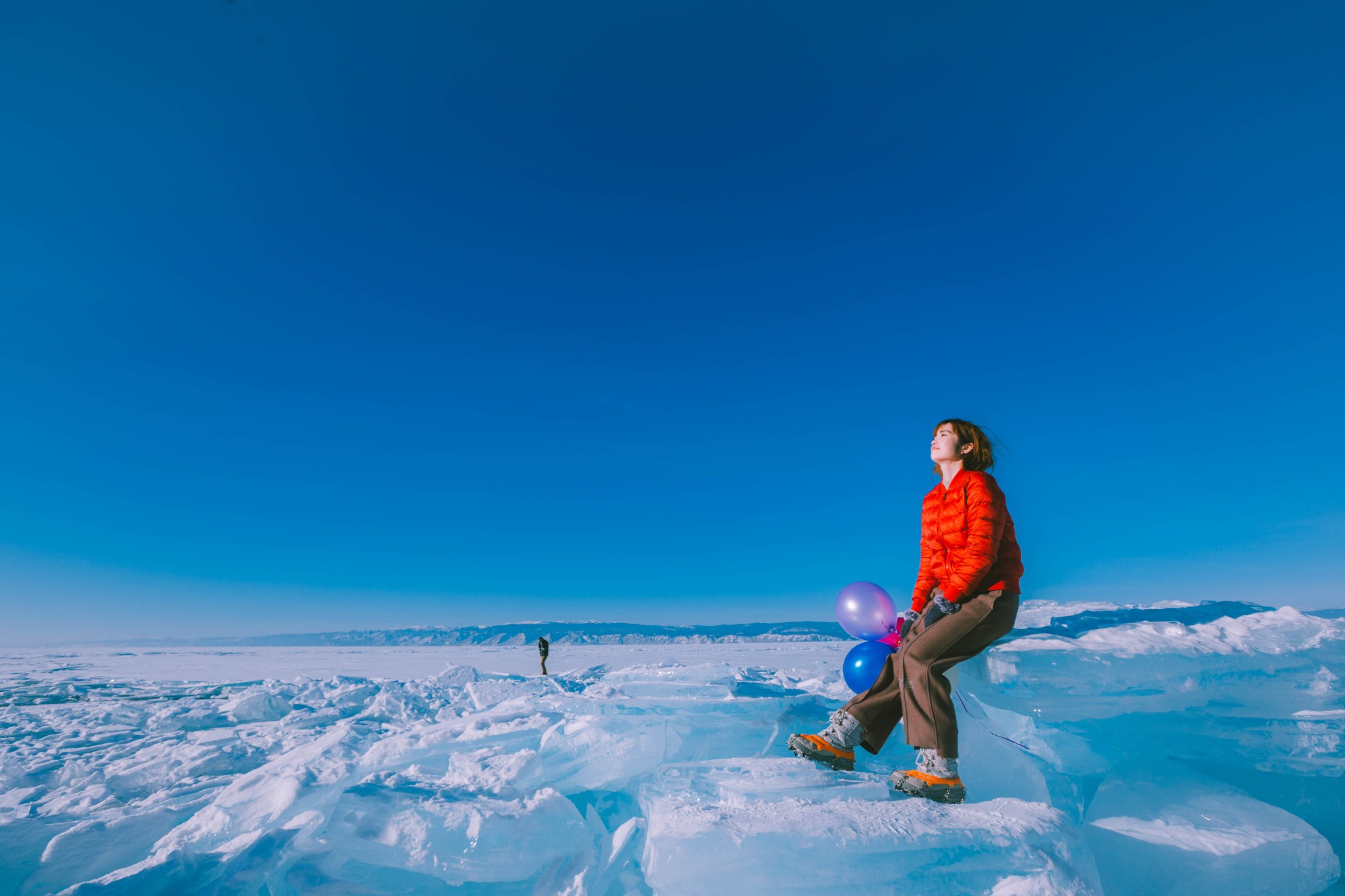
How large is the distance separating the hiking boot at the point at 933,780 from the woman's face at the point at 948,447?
4.07ft

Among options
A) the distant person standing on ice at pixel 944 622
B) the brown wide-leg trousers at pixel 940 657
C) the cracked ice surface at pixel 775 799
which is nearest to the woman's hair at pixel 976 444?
the distant person standing on ice at pixel 944 622

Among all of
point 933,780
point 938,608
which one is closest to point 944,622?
point 938,608

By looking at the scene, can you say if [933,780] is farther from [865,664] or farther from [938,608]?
[865,664]

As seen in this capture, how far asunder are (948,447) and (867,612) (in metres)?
1.24

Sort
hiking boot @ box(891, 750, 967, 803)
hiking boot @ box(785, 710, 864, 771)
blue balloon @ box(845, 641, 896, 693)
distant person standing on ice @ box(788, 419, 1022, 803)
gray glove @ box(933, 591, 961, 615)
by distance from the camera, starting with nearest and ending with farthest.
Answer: hiking boot @ box(891, 750, 967, 803) < distant person standing on ice @ box(788, 419, 1022, 803) < gray glove @ box(933, 591, 961, 615) < hiking boot @ box(785, 710, 864, 771) < blue balloon @ box(845, 641, 896, 693)

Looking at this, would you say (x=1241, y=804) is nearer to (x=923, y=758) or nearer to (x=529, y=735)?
(x=923, y=758)

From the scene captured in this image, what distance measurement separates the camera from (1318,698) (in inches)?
123

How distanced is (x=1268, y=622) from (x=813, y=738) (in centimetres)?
274

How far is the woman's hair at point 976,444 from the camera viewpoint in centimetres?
285

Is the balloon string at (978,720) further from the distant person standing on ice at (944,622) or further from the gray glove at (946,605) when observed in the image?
the gray glove at (946,605)

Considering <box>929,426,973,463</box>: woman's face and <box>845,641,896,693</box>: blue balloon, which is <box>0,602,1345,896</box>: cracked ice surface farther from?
<box>929,426,973,463</box>: woman's face

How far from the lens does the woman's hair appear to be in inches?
112

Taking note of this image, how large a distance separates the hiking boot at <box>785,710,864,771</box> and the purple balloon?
0.89 metres

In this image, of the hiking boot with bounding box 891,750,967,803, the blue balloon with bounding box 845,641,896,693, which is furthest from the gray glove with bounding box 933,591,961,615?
the blue balloon with bounding box 845,641,896,693
